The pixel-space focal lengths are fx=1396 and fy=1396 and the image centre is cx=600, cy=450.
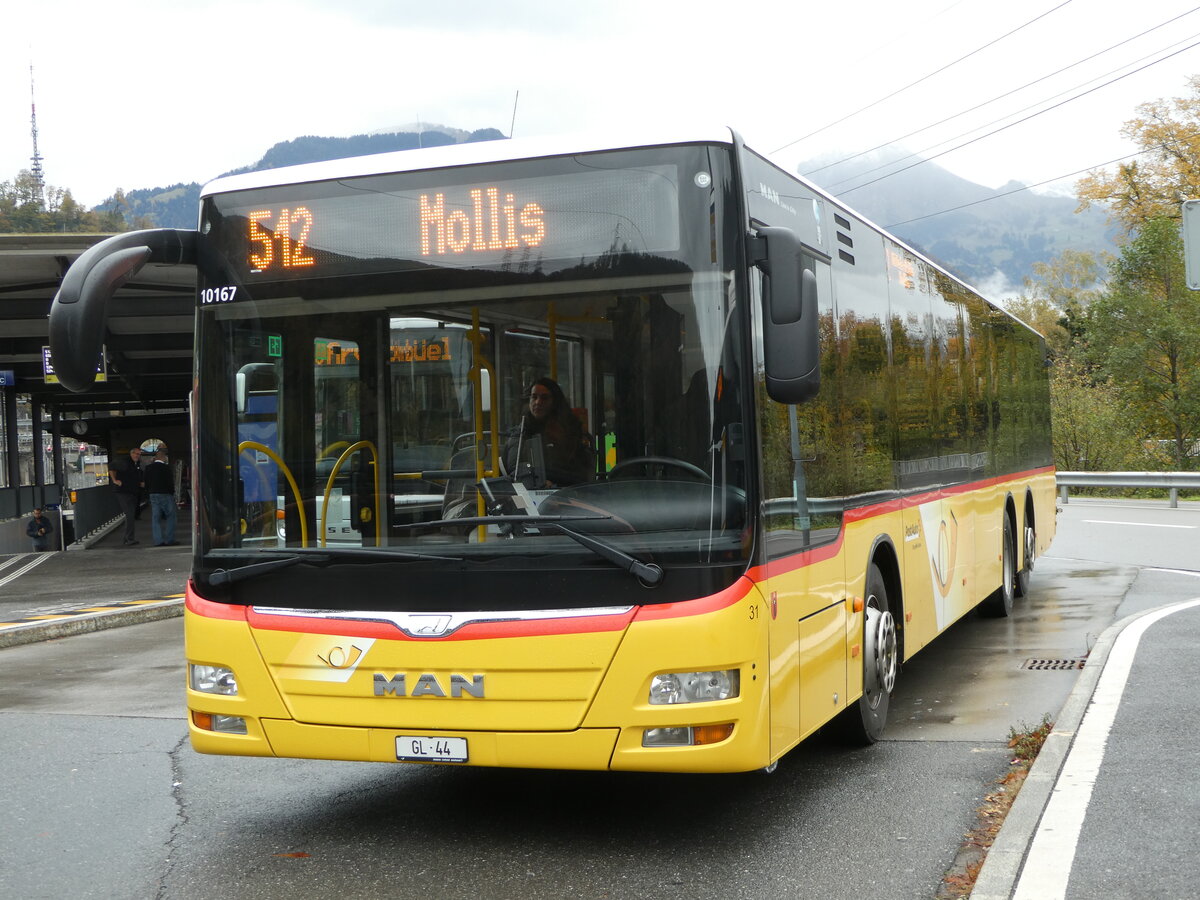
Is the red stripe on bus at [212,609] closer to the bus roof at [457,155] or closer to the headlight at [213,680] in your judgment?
the headlight at [213,680]

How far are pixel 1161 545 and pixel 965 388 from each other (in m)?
10.8

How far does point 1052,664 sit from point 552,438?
5715 millimetres

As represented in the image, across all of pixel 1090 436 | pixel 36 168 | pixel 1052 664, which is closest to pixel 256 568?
pixel 1052 664

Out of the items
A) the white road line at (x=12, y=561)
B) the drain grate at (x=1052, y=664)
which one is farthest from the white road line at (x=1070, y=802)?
the white road line at (x=12, y=561)

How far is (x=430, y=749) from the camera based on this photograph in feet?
17.3

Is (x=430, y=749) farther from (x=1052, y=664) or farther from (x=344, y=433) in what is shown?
(x=1052, y=664)

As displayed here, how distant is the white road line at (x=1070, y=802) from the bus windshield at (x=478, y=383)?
4.84 feet

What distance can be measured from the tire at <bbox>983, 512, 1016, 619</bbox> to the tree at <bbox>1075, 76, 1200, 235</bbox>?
42.2 m

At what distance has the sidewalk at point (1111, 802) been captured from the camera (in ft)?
15.3

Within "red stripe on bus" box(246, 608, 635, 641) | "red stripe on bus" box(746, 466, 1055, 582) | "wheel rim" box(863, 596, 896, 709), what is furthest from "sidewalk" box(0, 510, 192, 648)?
"wheel rim" box(863, 596, 896, 709)

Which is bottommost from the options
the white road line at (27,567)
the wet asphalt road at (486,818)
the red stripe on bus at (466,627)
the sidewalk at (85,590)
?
the white road line at (27,567)

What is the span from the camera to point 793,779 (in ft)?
21.7

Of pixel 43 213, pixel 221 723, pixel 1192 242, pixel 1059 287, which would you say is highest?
pixel 43 213

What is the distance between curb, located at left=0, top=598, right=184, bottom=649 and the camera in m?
13.3
